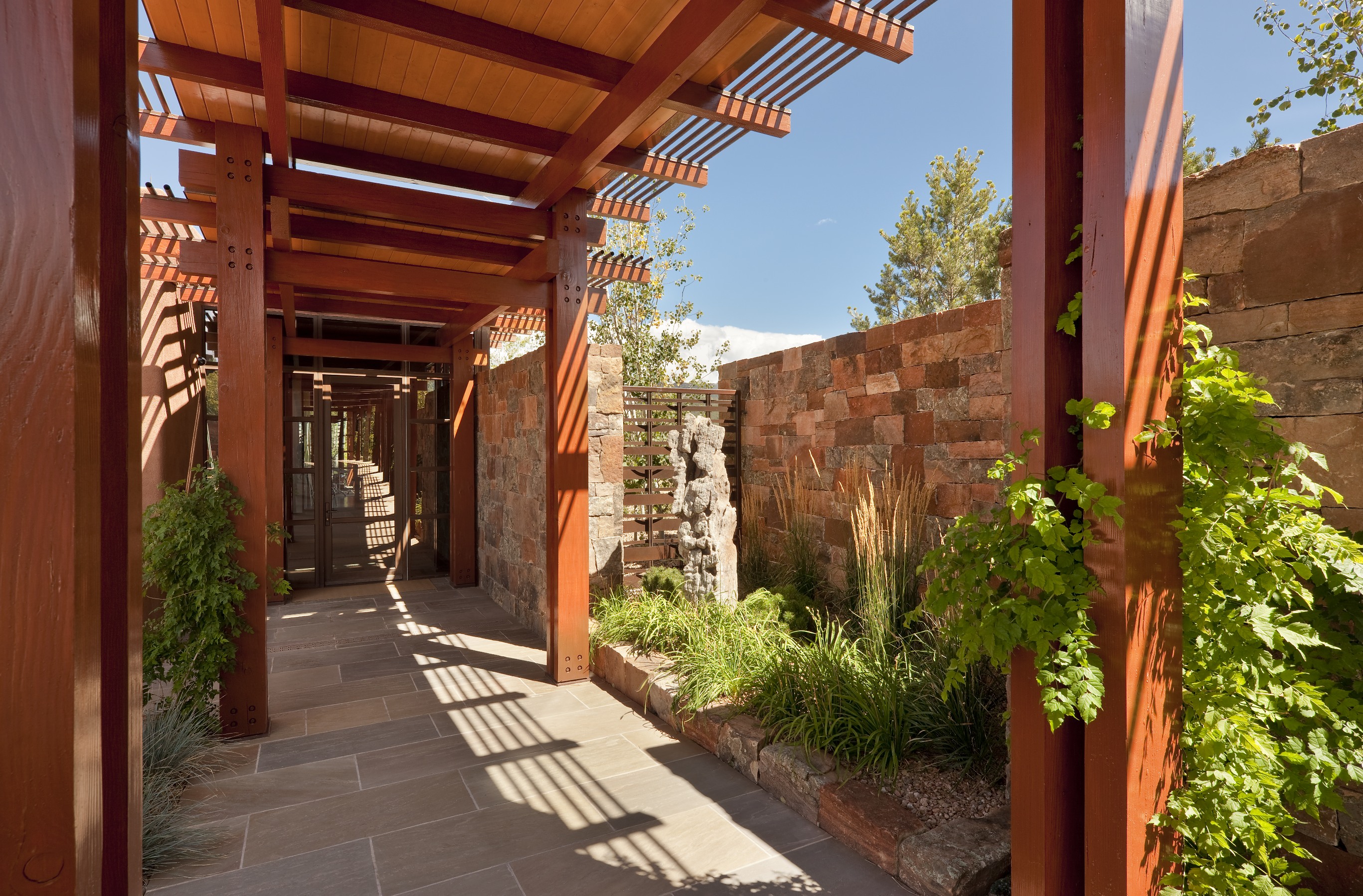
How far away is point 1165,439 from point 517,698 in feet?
11.3

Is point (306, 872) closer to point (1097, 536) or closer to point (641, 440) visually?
point (1097, 536)

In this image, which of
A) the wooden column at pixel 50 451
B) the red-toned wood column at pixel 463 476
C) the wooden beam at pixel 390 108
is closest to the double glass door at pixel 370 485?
the red-toned wood column at pixel 463 476

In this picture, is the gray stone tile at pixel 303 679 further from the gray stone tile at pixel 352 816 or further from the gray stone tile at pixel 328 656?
the gray stone tile at pixel 352 816

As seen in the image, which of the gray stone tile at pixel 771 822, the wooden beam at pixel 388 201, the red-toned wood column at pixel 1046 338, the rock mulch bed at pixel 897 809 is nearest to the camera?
the red-toned wood column at pixel 1046 338

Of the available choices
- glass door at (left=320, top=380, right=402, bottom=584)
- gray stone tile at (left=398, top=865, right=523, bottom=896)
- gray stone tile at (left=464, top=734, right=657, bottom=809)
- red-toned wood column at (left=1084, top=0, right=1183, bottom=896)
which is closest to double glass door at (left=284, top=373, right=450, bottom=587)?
glass door at (left=320, top=380, right=402, bottom=584)

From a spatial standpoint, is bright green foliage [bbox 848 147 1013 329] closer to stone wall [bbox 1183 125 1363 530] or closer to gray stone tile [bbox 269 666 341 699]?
gray stone tile [bbox 269 666 341 699]

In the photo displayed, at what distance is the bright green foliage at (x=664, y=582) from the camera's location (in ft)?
14.3

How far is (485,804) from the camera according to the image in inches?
104

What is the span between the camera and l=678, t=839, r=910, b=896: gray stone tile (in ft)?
6.73

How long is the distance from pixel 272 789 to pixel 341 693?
1.14 metres

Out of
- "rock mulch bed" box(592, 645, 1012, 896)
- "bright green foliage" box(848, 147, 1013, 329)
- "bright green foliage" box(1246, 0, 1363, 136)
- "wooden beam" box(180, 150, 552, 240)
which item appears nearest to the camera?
"rock mulch bed" box(592, 645, 1012, 896)

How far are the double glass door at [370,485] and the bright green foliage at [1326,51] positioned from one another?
7591 mm

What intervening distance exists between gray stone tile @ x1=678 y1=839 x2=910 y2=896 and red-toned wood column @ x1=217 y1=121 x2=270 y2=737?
2.52 metres

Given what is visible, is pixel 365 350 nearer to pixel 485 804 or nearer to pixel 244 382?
pixel 244 382
